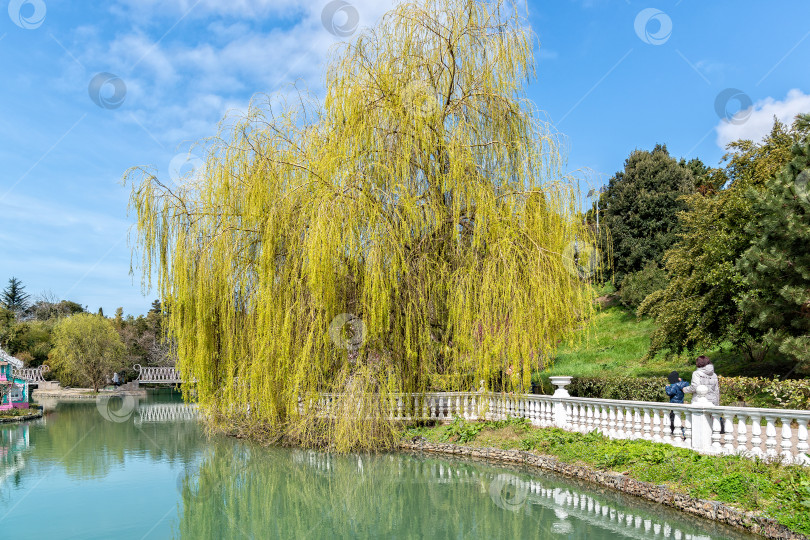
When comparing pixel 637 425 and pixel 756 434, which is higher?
pixel 756 434

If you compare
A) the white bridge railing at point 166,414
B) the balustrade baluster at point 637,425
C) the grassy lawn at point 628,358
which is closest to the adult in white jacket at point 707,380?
the balustrade baluster at point 637,425

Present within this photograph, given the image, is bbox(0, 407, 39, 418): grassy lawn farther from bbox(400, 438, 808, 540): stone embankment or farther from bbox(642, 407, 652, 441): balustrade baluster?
bbox(642, 407, 652, 441): balustrade baluster

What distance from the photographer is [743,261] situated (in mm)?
12469

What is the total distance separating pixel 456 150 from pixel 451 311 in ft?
10.5

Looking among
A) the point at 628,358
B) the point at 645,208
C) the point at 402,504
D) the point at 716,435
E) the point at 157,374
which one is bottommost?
the point at 402,504

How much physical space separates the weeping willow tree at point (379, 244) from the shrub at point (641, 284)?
715 inches

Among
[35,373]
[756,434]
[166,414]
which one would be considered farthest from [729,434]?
[35,373]

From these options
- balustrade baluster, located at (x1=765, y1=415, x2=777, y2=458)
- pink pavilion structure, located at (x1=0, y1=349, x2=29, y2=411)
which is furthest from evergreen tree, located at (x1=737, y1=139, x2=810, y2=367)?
pink pavilion structure, located at (x1=0, y1=349, x2=29, y2=411)

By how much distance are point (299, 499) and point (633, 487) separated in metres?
4.89

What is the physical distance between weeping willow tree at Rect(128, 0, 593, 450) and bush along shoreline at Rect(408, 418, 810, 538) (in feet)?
3.52

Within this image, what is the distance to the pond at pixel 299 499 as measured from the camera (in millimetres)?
7305

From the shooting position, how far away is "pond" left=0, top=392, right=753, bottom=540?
7.30 meters

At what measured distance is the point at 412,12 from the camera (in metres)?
12.5

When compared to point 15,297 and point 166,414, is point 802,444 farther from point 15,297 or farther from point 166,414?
point 15,297
